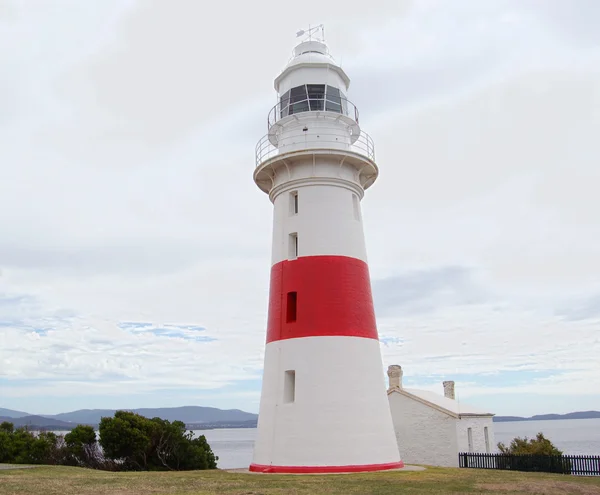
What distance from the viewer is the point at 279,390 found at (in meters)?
18.4

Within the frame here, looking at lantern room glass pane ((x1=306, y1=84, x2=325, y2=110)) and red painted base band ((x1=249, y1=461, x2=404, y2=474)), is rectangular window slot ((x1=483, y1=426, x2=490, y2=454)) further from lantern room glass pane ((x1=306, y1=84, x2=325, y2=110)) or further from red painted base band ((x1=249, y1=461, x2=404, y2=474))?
lantern room glass pane ((x1=306, y1=84, x2=325, y2=110))

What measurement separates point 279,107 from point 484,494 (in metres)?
14.1

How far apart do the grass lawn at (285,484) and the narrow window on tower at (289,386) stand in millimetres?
2344

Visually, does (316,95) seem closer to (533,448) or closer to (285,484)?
(285,484)

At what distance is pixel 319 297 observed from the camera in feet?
61.0

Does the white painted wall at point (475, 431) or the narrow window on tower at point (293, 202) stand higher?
the narrow window on tower at point (293, 202)

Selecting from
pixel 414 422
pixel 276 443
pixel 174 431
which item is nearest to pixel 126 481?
pixel 276 443

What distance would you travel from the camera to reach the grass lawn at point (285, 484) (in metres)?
13.3

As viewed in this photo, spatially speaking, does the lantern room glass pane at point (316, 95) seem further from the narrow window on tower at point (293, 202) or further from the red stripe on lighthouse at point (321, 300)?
the red stripe on lighthouse at point (321, 300)

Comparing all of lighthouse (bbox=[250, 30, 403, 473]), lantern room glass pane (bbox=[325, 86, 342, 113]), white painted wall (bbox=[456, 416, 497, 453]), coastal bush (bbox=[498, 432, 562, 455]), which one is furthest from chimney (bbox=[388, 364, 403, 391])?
lantern room glass pane (bbox=[325, 86, 342, 113])

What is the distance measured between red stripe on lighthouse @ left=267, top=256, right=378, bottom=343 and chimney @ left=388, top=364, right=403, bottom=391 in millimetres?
9425

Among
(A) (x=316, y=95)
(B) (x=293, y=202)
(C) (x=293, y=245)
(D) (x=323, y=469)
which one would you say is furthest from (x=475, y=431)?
(A) (x=316, y=95)

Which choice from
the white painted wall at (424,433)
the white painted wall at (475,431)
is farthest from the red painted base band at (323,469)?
the white painted wall at (475,431)

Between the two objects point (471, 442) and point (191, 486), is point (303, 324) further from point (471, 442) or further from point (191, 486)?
point (471, 442)
